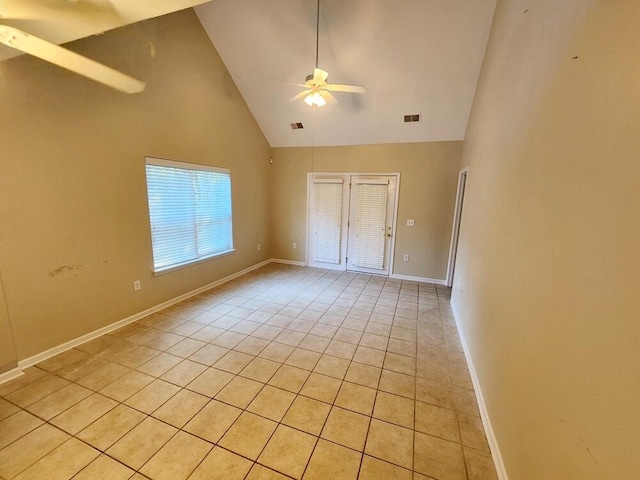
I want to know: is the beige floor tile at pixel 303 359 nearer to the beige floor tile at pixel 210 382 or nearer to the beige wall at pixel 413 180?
the beige floor tile at pixel 210 382

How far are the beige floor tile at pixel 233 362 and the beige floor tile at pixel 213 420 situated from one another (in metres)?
0.39

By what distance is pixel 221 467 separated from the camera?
5.19 ft

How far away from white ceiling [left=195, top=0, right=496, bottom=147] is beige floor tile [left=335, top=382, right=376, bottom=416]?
156 inches

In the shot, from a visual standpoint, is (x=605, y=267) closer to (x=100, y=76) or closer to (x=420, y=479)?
(x=420, y=479)

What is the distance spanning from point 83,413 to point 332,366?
76.6 inches

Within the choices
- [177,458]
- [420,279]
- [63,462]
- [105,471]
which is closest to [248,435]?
[177,458]

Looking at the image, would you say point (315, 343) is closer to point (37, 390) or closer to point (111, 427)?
point (111, 427)

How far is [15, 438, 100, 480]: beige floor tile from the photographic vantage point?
151 cm

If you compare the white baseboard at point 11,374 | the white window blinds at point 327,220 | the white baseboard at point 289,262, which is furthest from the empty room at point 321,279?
the white baseboard at point 289,262

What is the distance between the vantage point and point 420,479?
1535 mm

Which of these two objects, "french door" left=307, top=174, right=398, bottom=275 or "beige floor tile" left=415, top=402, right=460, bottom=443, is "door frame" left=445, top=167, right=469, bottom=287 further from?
"beige floor tile" left=415, top=402, right=460, bottom=443

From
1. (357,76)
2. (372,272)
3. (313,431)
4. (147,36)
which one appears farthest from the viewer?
(372,272)

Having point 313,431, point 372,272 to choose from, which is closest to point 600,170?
point 313,431

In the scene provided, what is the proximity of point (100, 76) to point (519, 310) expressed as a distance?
4.12 meters
